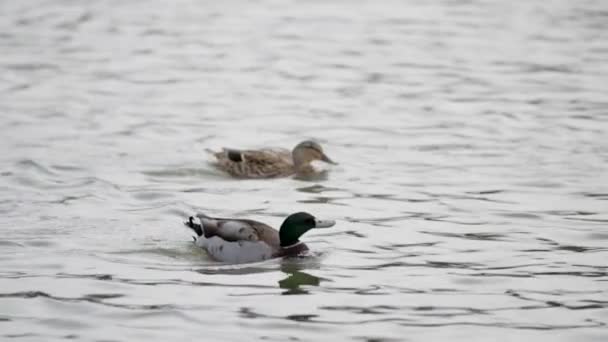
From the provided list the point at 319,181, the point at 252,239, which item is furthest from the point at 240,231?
the point at 319,181

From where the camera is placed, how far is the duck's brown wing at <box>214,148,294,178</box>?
15.1 meters

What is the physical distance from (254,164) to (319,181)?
75 centimetres

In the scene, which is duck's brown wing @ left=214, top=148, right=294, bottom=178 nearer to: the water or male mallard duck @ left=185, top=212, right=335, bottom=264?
the water

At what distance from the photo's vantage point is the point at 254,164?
15.1m

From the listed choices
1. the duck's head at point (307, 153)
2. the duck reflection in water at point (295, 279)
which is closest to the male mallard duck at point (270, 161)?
the duck's head at point (307, 153)

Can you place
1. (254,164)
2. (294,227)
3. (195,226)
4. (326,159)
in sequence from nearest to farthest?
1. (294,227)
2. (195,226)
3. (254,164)
4. (326,159)

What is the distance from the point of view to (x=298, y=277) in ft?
35.9

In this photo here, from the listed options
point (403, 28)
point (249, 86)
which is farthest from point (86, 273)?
point (403, 28)

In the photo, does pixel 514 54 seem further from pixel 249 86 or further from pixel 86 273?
pixel 86 273

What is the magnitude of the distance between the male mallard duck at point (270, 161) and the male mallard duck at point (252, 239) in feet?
11.6

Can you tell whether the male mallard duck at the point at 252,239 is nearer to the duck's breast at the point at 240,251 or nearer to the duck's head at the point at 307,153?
the duck's breast at the point at 240,251

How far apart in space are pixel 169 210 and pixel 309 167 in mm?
2375

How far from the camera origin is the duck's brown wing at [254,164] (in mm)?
15062

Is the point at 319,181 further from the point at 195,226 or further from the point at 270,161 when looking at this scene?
the point at 195,226
